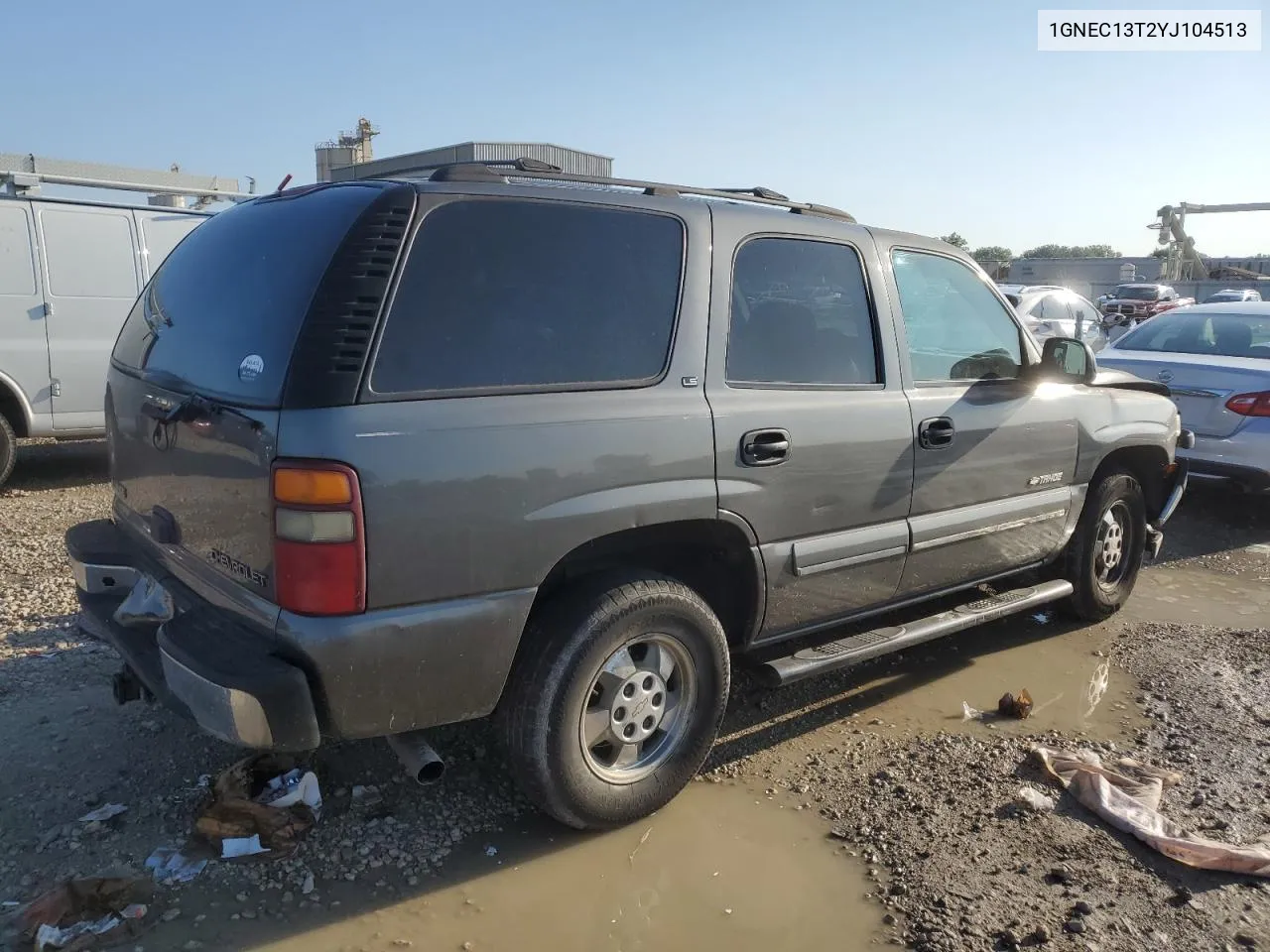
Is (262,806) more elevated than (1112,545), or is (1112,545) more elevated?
(1112,545)

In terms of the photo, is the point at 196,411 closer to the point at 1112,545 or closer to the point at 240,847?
the point at 240,847

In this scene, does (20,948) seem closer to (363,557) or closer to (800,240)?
(363,557)

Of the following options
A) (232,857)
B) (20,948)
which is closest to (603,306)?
(232,857)

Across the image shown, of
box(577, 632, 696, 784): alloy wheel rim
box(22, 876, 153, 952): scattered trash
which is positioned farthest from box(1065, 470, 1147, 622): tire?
box(22, 876, 153, 952): scattered trash

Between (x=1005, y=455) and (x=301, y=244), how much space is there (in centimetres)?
299

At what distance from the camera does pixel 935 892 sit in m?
2.88

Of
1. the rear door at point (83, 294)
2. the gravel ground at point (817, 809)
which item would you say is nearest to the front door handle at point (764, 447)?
the gravel ground at point (817, 809)

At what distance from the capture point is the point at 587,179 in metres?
3.18

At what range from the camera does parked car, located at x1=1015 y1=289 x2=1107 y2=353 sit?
1401 cm

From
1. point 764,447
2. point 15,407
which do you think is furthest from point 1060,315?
point 15,407

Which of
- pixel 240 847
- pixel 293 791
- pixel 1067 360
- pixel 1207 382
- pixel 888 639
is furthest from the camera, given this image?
pixel 1207 382

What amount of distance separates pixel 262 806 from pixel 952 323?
3.25 meters

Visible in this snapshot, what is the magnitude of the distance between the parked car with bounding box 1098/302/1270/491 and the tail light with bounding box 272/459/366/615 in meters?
6.68

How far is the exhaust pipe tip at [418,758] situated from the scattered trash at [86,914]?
2.58 ft
